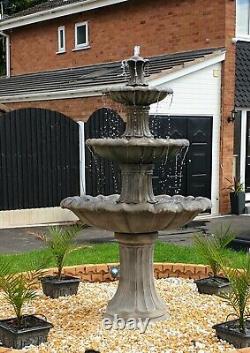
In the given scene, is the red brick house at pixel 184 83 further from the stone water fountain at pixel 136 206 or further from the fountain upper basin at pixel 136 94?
the fountain upper basin at pixel 136 94

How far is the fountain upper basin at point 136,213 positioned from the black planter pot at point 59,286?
1.42 metres

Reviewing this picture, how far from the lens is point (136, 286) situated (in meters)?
6.29

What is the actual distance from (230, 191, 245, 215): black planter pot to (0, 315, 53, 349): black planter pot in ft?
34.5

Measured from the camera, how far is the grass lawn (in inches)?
363

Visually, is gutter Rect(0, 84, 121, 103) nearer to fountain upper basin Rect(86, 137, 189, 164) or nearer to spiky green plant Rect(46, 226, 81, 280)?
spiky green plant Rect(46, 226, 81, 280)

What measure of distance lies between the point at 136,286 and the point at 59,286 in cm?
122

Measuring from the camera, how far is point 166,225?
5.93 m

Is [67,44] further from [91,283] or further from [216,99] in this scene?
[91,283]

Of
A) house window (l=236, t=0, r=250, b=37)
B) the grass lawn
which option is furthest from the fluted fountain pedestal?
house window (l=236, t=0, r=250, b=37)

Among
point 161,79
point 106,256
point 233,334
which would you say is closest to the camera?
point 233,334

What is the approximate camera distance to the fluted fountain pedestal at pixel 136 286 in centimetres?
621

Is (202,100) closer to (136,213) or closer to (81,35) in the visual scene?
(81,35)

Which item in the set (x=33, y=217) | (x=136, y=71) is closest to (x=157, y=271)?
(x=136, y=71)

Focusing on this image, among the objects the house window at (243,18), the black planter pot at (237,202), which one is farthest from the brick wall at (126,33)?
the black planter pot at (237,202)
